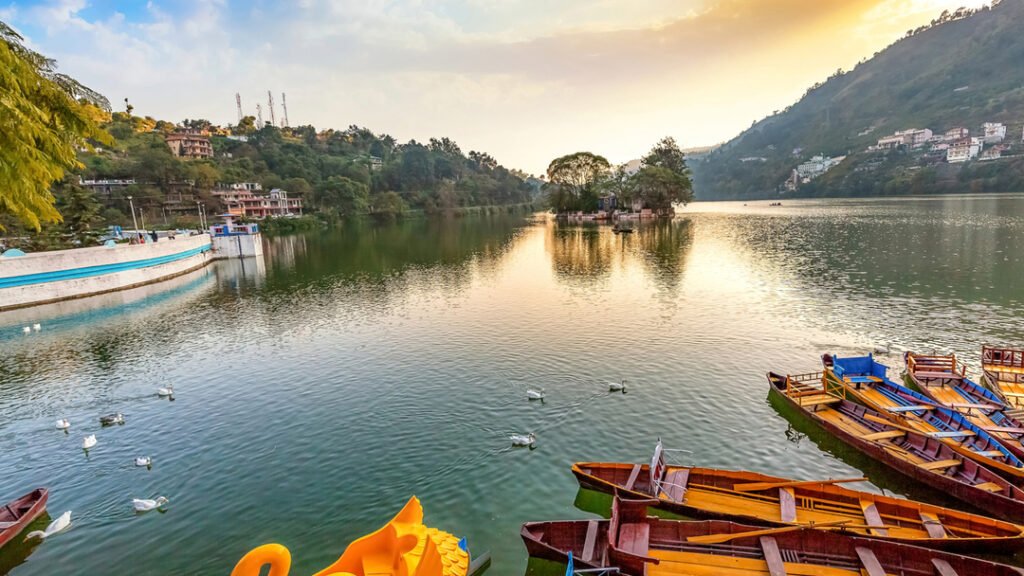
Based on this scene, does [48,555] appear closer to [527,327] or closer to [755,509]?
[755,509]

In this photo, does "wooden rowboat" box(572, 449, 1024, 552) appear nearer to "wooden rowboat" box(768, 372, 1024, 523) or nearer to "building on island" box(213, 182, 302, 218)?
"wooden rowboat" box(768, 372, 1024, 523)

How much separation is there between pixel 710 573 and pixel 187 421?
2175 centimetres

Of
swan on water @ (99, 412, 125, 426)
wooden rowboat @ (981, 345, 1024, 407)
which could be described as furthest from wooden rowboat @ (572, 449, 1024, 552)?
swan on water @ (99, 412, 125, 426)

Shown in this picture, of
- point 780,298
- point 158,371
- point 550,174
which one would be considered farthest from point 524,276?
point 550,174

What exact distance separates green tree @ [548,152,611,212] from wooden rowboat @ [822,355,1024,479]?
121063 mm

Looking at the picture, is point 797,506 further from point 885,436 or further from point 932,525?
point 885,436

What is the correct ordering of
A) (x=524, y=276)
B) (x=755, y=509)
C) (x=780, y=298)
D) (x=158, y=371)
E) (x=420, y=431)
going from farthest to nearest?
→ (x=524, y=276) < (x=780, y=298) < (x=158, y=371) < (x=420, y=431) < (x=755, y=509)

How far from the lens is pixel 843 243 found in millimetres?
65188

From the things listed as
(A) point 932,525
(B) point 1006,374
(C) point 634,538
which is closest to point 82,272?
(C) point 634,538

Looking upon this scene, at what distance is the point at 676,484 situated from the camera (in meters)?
13.8

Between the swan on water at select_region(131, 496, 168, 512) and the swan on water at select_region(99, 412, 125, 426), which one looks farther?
the swan on water at select_region(99, 412, 125, 426)

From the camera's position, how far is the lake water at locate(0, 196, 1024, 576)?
1472 centimetres

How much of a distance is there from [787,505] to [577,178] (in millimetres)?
137833

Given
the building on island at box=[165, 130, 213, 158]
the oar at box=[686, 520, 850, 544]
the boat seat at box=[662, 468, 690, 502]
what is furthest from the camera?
the building on island at box=[165, 130, 213, 158]
